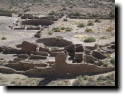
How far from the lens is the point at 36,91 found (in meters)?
9.67

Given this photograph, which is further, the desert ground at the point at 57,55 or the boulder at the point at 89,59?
the boulder at the point at 89,59

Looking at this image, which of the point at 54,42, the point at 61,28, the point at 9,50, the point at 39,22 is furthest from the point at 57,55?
the point at 39,22

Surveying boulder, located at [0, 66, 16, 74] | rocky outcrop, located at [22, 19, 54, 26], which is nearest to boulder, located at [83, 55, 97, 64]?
boulder, located at [0, 66, 16, 74]

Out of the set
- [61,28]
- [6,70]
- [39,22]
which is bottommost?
[6,70]

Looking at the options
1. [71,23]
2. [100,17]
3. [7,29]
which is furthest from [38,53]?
[100,17]

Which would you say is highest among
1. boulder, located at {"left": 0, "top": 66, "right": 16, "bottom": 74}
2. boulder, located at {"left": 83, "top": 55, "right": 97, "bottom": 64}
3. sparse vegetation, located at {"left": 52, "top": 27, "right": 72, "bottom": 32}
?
sparse vegetation, located at {"left": 52, "top": 27, "right": 72, "bottom": 32}

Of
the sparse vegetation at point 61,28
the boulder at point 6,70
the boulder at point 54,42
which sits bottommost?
the boulder at point 6,70

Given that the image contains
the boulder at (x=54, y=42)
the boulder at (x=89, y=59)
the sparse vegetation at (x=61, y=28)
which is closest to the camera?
the boulder at (x=89, y=59)

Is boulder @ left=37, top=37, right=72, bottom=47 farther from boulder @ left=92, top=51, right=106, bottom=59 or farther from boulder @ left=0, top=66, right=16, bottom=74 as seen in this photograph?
boulder @ left=0, top=66, right=16, bottom=74

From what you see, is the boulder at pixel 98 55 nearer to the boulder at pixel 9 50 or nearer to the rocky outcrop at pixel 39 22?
the boulder at pixel 9 50

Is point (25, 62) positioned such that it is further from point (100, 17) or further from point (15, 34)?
point (100, 17)

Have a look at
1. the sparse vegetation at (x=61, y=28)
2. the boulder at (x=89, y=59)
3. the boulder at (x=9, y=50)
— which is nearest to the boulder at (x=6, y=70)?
the boulder at (x=89, y=59)

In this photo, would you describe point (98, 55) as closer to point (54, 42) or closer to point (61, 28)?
point (54, 42)

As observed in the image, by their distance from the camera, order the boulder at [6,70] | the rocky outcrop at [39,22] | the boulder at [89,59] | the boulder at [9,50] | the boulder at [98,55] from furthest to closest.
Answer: the rocky outcrop at [39,22], the boulder at [9,50], the boulder at [98,55], the boulder at [89,59], the boulder at [6,70]
